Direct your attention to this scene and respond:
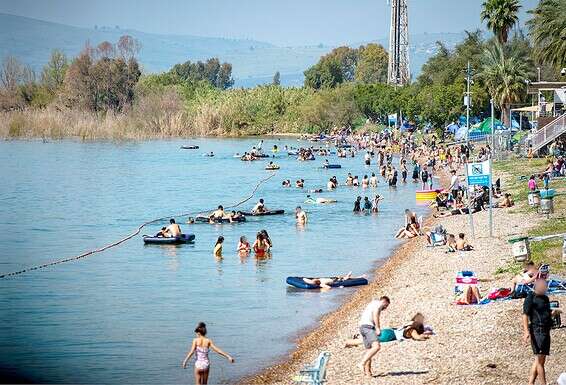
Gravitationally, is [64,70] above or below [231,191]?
above

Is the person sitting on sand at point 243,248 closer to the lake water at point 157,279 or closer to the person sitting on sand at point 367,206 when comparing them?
the lake water at point 157,279

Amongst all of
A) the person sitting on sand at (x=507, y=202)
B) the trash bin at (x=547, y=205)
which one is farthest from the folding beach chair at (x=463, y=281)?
the person sitting on sand at (x=507, y=202)

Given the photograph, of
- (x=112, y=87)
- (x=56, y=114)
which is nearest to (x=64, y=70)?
(x=112, y=87)

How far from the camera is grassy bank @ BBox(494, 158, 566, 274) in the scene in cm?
2497

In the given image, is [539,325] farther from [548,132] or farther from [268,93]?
[268,93]

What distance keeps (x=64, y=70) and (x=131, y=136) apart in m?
25.4

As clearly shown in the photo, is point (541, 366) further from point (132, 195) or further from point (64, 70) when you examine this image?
point (64, 70)

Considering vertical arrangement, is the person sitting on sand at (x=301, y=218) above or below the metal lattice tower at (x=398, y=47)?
below

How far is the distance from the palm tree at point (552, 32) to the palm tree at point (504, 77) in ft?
28.1

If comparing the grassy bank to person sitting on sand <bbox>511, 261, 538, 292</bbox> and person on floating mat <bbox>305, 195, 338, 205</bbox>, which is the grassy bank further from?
person on floating mat <bbox>305, 195, 338, 205</bbox>

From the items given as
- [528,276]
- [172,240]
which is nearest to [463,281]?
[528,276]

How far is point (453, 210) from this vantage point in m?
41.2

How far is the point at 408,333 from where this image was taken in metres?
19.4

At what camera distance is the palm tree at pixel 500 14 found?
3189 inches
